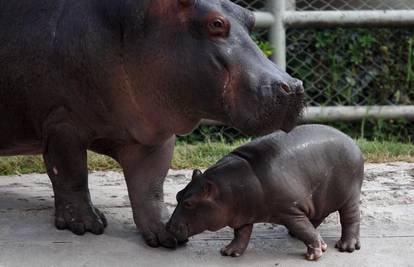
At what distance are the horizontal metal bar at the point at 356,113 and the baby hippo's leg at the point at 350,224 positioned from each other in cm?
266

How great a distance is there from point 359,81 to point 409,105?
0.46 meters

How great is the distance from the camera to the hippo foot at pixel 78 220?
3475 mm

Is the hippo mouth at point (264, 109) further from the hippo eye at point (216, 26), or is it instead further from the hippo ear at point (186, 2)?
the hippo ear at point (186, 2)

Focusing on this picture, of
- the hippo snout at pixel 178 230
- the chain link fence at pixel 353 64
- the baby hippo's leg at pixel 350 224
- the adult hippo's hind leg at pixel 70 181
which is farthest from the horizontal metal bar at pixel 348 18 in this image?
the hippo snout at pixel 178 230

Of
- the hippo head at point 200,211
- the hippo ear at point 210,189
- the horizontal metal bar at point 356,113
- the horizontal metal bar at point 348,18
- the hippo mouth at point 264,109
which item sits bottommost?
the horizontal metal bar at point 356,113

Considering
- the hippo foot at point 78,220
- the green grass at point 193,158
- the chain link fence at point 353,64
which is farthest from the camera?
the chain link fence at point 353,64

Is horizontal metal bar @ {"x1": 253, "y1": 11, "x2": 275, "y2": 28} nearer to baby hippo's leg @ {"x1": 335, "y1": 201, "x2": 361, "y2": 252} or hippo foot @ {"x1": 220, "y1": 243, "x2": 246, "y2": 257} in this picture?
baby hippo's leg @ {"x1": 335, "y1": 201, "x2": 361, "y2": 252}

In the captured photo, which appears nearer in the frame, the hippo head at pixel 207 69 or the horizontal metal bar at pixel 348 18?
the hippo head at pixel 207 69

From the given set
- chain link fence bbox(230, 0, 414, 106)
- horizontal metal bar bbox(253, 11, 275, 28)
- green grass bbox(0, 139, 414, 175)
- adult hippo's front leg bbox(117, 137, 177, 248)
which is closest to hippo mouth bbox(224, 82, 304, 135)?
adult hippo's front leg bbox(117, 137, 177, 248)

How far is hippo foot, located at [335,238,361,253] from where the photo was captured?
335 centimetres

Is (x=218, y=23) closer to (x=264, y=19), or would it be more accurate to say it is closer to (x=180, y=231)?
(x=180, y=231)

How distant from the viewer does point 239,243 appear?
3.29 meters

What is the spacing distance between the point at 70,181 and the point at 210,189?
2.08 feet

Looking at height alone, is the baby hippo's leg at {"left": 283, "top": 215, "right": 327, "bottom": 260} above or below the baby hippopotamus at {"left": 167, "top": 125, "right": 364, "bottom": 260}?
below
